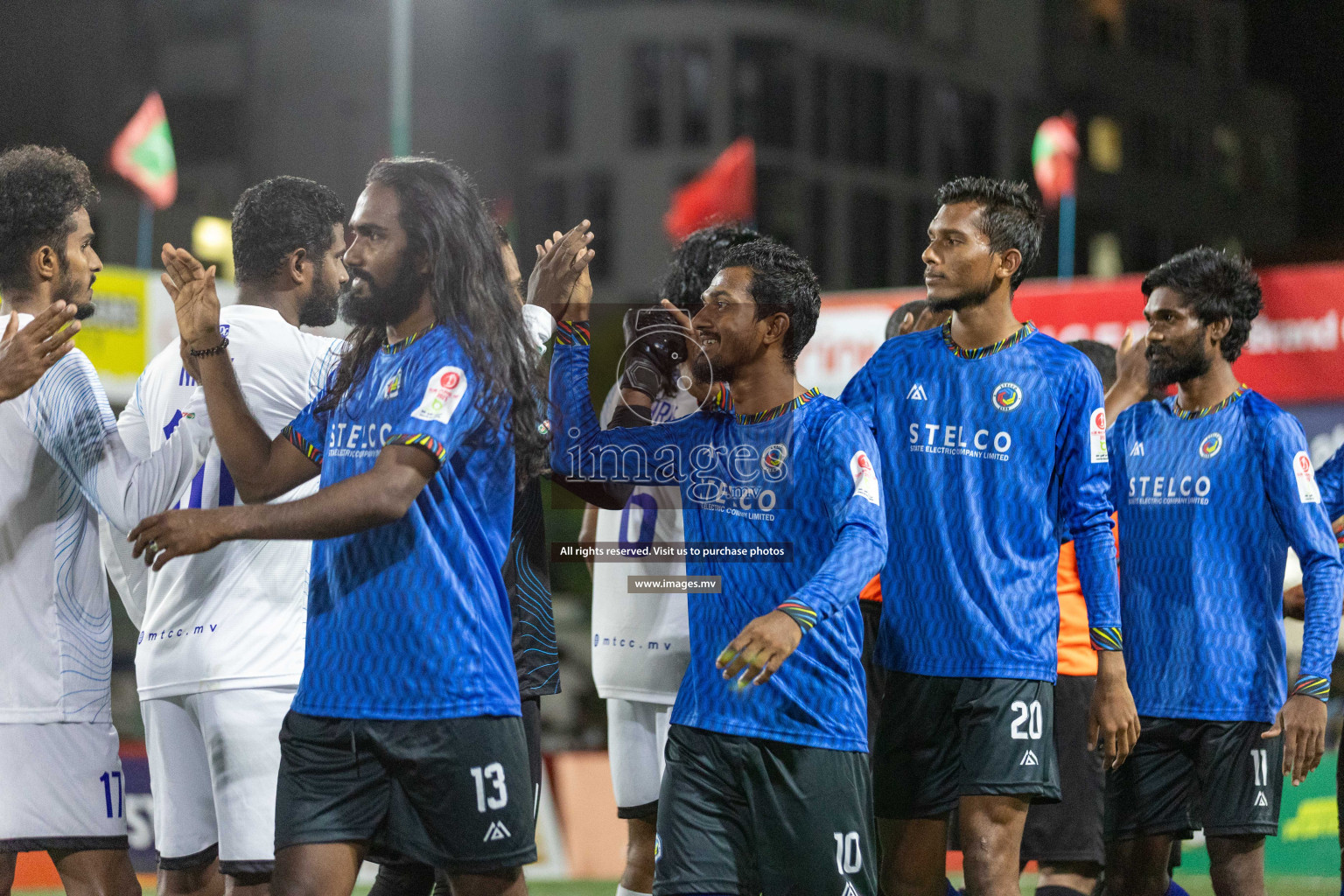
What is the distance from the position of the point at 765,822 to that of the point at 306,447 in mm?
1423

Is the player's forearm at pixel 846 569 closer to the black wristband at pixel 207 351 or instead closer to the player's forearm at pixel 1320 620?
the black wristband at pixel 207 351

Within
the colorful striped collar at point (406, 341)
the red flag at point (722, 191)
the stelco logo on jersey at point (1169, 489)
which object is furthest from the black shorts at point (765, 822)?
the red flag at point (722, 191)

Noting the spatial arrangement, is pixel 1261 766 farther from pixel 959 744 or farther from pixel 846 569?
pixel 846 569

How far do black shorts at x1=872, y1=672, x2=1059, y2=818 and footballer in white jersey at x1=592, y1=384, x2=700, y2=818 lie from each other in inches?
33.5

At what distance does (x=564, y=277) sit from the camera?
3955 millimetres

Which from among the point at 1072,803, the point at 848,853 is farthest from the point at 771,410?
the point at 1072,803

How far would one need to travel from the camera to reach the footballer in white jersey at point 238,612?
12.3ft

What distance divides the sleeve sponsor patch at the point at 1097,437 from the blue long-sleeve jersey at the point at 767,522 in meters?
0.78

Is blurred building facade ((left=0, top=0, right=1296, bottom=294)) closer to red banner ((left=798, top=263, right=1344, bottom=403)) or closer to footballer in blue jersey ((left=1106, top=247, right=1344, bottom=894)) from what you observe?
red banner ((left=798, top=263, right=1344, bottom=403))

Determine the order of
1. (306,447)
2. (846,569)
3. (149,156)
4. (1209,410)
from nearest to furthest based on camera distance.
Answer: (846,569), (306,447), (1209,410), (149,156)

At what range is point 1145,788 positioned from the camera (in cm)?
470

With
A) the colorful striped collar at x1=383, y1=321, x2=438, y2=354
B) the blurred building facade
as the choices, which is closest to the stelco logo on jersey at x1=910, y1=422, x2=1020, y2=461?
the colorful striped collar at x1=383, y1=321, x2=438, y2=354

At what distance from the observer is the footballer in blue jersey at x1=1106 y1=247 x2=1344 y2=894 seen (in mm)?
4582

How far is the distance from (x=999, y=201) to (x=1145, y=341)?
985mm
